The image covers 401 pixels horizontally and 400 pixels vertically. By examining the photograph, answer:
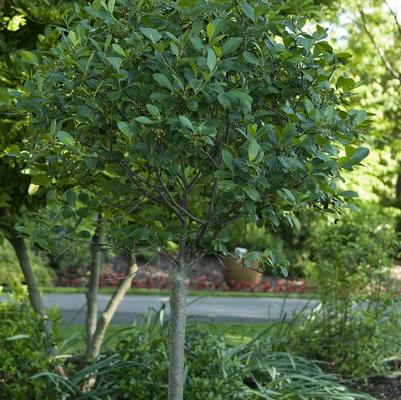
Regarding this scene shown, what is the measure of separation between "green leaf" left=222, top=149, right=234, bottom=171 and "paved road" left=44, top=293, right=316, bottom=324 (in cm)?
653

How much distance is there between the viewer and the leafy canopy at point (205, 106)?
310 cm

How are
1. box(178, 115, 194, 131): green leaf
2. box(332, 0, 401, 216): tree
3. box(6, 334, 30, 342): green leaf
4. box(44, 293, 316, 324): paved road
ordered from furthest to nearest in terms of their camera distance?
box(332, 0, 401, 216): tree
box(44, 293, 316, 324): paved road
box(6, 334, 30, 342): green leaf
box(178, 115, 194, 131): green leaf

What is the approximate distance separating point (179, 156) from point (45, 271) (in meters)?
9.80

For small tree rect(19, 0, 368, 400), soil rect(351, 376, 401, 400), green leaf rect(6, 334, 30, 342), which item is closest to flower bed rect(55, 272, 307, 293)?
soil rect(351, 376, 401, 400)

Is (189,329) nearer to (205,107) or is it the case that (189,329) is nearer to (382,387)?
(382,387)

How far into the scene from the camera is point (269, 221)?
3426 mm

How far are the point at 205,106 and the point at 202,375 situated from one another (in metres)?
Answer: 2.35

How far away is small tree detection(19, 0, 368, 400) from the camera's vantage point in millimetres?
3100

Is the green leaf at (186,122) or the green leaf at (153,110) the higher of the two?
the green leaf at (153,110)

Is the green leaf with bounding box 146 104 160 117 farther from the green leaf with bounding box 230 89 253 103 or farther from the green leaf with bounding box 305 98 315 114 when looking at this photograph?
the green leaf with bounding box 305 98 315 114

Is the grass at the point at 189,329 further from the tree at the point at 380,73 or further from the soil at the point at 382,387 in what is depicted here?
the tree at the point at 380,73

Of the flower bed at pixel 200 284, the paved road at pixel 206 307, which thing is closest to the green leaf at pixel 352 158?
the paved road at pixel 206 307

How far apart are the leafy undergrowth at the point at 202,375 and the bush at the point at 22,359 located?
Result: 9cm

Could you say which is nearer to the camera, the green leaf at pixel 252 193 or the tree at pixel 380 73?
the green leaf at pixel 252 193
